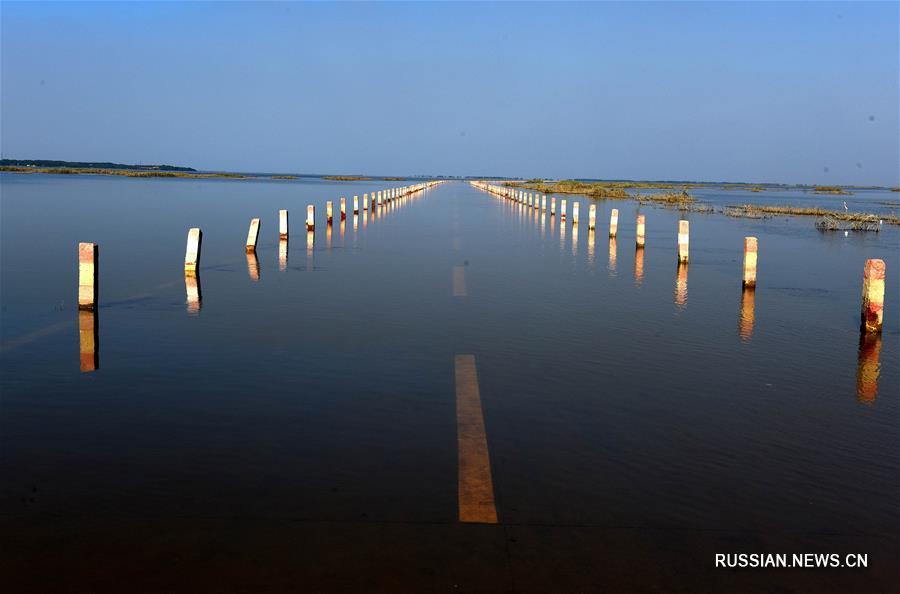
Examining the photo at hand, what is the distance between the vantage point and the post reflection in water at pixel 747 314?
42.9 ft

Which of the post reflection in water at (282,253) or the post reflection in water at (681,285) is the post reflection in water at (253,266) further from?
the post reflection in water at (681,285)

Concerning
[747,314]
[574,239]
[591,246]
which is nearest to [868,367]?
[747,314]

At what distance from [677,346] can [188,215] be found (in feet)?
112

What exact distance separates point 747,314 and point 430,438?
959 centimetres

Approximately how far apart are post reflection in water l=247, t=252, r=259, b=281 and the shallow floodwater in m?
1.92

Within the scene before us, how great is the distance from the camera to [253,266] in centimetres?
2083

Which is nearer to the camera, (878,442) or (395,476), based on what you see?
(395,476)

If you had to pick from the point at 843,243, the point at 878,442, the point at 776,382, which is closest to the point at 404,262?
the point at 776,382

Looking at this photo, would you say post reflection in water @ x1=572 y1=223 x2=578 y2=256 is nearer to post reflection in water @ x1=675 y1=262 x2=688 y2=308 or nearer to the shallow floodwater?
post reflection in water @ x1=675 y1=262 x2=688 y2=308

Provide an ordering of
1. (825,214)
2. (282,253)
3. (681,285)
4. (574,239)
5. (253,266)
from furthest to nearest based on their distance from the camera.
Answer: (825,214) < (574,239) < (282,253) < (253,266) < (681,285)

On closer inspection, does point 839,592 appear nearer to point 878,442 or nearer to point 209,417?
point 878,442

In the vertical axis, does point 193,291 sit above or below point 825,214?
below

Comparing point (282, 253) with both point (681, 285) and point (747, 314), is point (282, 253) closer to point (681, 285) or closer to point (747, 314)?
point (681, 285)

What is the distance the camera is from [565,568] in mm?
4977
